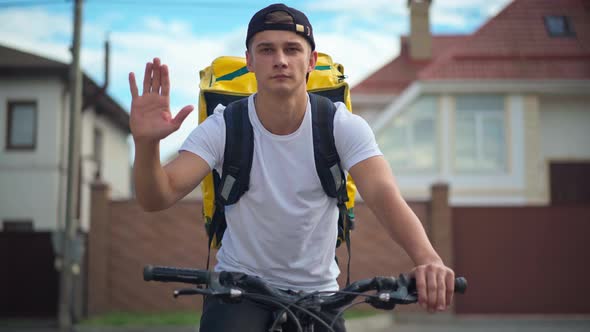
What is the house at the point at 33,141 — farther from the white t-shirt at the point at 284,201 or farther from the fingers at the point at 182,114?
the fingers at the point at 182,114

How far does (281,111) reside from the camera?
326 cm

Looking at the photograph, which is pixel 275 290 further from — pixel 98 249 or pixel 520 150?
pixel 520 150

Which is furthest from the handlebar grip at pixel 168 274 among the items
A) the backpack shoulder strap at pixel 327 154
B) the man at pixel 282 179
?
the backpack shoulder strap at pixel 327 154

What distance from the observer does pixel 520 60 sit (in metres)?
28.6

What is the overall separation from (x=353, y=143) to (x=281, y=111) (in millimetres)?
289

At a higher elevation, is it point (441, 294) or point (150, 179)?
point (150, 179)

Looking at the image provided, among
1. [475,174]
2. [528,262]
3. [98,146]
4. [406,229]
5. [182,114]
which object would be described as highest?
[98,146]

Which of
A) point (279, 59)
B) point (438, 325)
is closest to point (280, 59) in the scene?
point (279, 59)

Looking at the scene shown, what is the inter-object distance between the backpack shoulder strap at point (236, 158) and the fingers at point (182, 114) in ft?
1.44

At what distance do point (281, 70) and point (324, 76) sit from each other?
2.97ft

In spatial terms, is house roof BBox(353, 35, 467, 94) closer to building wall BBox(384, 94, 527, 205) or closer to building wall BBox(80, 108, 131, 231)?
building wall BBox(384, 94, 527, 205)

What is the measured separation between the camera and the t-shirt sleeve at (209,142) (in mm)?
3207

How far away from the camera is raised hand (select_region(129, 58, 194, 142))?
275 centimetres

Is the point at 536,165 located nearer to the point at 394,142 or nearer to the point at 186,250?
the point at 394,142
